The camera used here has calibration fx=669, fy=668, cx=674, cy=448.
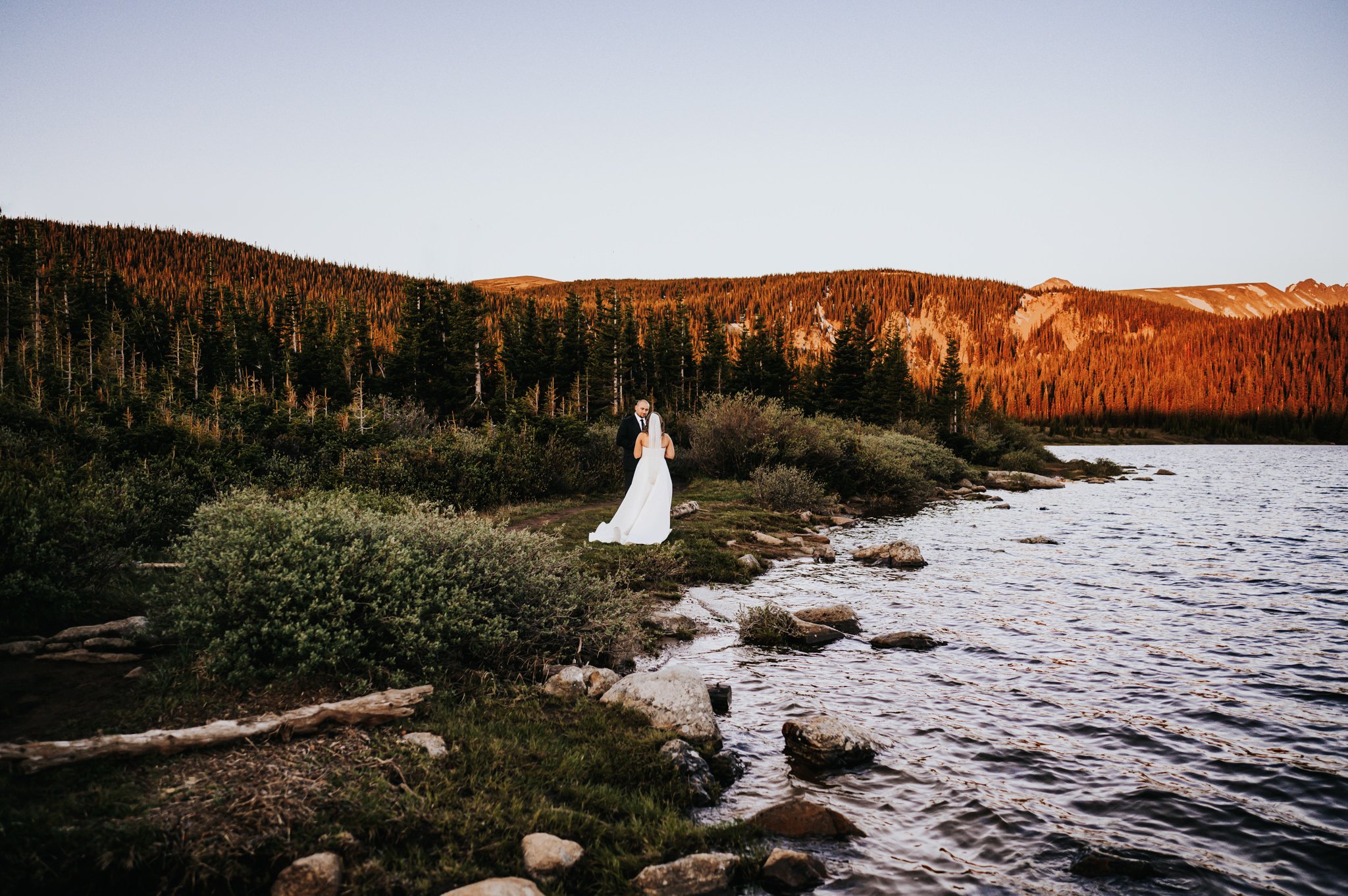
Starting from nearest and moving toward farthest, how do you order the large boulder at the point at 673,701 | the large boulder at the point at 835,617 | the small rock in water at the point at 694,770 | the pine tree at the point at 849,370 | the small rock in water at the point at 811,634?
1. the small rock in water at the point at 694,770
2. the large boulder at the point at 673,701
3. the small rock in water at the point at 811,634
4. the large boulder at the point at 835,617
5. the pine tree at the point at 849,370

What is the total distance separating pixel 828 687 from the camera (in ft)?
28.0

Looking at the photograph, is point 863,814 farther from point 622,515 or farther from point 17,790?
point 622,515

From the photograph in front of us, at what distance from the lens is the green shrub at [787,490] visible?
22000 mm

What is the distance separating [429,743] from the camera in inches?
210

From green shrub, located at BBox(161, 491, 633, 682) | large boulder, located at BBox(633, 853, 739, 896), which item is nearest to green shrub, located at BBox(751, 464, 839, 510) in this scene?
green shrub, located at BBox(161, 491, 633, 682)

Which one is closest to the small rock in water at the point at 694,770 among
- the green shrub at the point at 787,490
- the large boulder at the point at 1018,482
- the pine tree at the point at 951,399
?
the green shrub at the point at 787,490

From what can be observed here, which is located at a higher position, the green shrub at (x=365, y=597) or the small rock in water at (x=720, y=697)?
the green shrub at (x=365, y=597)

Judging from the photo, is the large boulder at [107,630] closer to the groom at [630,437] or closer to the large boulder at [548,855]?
the large boulder at [548,855]

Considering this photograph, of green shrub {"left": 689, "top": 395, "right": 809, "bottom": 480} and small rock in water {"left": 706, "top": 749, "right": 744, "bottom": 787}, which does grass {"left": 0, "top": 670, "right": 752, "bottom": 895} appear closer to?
small rock in water {"left": 706, "top": 749, "right": 744, "bottom": 787}

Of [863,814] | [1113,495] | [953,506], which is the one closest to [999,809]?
[863,814]

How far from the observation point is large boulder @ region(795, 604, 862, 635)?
11070mm

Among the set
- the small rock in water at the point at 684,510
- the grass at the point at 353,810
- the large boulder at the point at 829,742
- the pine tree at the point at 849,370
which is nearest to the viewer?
the grass at the point at 353,810

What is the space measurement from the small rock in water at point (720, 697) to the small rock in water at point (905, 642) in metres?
3.43

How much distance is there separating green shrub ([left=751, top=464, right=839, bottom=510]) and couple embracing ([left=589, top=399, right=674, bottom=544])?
7461mm
